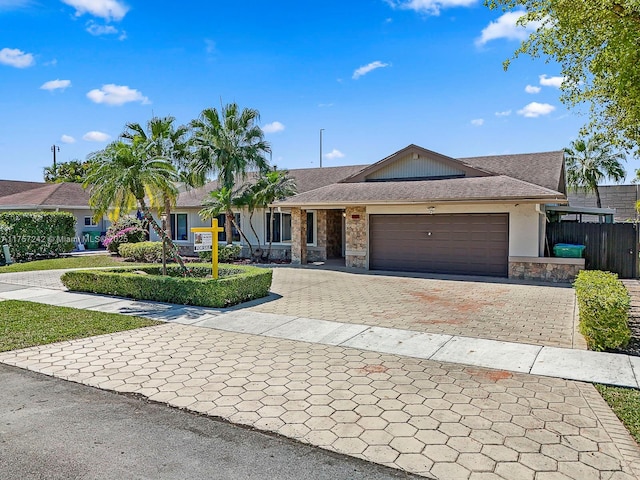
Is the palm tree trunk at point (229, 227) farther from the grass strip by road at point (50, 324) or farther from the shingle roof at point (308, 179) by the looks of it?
the grass strip by road at point (50, 324)

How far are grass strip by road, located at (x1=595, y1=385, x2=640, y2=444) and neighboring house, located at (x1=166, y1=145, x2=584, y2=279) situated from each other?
8.99 m

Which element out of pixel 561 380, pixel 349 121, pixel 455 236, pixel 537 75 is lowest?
pixel 561 380

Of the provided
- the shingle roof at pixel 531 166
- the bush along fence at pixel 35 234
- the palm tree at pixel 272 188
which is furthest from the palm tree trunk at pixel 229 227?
the shingle roof at pixel 531 166

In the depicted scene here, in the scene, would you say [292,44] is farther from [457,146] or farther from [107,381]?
[107,381]

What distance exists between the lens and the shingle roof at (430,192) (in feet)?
45.4

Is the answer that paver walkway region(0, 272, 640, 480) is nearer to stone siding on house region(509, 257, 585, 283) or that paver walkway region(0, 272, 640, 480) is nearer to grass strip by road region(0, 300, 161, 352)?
grass strip by road region(0, 300, 161, 352)

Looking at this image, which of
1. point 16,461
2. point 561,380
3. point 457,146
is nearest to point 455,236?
point 457,146

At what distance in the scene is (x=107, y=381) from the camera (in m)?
5.56

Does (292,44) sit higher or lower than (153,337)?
higher

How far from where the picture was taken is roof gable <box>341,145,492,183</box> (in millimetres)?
17531

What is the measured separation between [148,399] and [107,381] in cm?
93

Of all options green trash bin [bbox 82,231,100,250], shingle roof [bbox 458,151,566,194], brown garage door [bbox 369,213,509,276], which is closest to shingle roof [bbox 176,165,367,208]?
brown garage door [bbox 369,213,509,276]

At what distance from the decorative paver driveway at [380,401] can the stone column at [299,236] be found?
37.8 ft

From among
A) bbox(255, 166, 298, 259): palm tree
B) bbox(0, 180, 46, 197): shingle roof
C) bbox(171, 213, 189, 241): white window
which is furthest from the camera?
bbox(0, 180, 46, 197): shingle roof
